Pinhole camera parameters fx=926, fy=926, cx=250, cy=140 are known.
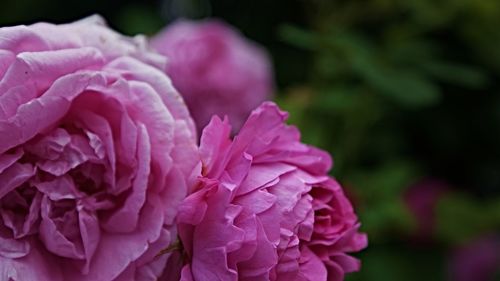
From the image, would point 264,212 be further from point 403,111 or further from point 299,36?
point 403,111

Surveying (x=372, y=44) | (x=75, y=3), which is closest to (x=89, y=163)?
(x=372, y=44)

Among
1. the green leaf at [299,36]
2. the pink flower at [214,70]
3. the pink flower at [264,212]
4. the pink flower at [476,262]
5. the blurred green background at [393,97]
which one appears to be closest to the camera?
the pink flower at [264,212]

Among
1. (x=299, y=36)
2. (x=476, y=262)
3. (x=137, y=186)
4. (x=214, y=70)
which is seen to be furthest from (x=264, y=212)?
(x=476, y=262)

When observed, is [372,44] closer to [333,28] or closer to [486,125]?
[333,28]

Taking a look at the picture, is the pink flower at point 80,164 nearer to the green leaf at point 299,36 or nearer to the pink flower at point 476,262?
the green leaf at point 299,36

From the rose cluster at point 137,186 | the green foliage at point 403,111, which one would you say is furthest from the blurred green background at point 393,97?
the rose cluster at point 137,186
